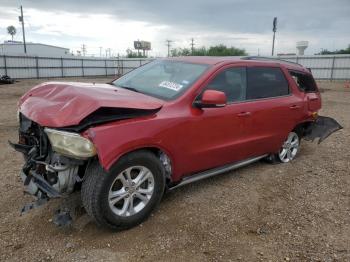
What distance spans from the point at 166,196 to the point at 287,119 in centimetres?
232

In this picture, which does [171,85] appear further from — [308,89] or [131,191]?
[308,89]

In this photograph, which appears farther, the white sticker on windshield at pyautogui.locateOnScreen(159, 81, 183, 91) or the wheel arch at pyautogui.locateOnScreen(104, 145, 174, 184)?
the white sticker on windshield at pyautogui.locateOnScreen(159, 81, 183, 91)

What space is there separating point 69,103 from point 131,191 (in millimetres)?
1040

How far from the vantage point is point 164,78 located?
418cm

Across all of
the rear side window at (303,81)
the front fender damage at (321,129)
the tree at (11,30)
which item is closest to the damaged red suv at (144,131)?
the rear side window at (303,81)

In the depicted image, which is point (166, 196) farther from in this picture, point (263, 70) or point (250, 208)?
point (263, 70)

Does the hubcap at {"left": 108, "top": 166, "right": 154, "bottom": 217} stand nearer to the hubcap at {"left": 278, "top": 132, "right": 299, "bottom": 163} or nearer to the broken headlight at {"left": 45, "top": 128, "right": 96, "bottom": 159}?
the broken headlight at {"left": 45, "top": 128, "right": 96, "bottom": 159}

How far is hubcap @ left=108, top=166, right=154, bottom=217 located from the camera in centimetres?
324

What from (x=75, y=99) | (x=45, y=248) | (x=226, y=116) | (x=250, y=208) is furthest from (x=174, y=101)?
(x=45, y=248)

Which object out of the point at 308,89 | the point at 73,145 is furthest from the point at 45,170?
the point at 308,89

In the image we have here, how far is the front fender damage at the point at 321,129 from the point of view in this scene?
624 cm

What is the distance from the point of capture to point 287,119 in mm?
5191

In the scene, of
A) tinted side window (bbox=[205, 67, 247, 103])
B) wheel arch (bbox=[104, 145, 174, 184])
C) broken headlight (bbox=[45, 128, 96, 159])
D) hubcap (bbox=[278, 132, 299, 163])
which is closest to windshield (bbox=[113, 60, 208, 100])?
tinted side window (bbox=[205, 67, 247, 103])

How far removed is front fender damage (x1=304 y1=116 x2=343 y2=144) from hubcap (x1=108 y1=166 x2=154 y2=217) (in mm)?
3813
